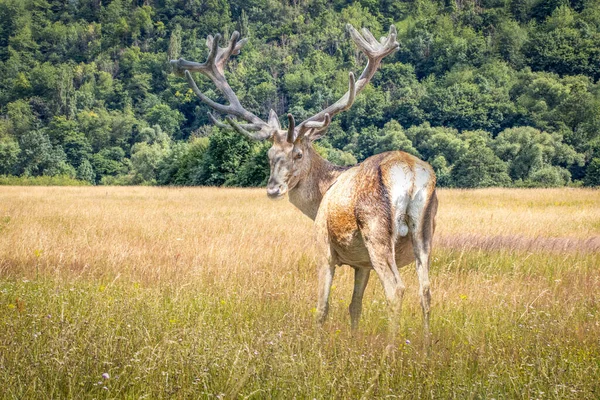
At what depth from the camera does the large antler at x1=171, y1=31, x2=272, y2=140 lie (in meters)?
8.03

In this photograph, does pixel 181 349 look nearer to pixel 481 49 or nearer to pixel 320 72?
pixel 320 72

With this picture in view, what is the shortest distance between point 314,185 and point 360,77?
236 centimetres

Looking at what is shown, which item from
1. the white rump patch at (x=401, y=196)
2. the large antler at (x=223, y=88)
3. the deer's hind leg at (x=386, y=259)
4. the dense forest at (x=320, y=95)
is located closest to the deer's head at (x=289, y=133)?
the large antler at (x=223, y=88)

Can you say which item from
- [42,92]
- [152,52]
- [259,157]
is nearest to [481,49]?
[152,52]

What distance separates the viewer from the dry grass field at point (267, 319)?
14.9ft

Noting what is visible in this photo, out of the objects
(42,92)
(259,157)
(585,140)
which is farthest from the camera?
(42,92)

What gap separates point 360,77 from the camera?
9422 millimetres

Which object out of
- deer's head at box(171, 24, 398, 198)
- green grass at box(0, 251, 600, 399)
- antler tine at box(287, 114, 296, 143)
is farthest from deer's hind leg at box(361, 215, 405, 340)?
antler tine at box(287, 114, 296, 143)

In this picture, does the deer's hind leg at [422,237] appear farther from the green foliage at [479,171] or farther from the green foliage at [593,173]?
the green foliage at [593,173]

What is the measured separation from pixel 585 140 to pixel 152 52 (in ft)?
363

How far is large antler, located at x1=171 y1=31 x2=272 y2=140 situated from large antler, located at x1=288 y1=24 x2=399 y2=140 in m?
0.51

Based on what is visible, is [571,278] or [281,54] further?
[281,54]

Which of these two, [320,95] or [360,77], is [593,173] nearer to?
[360,77]

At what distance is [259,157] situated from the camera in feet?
163
